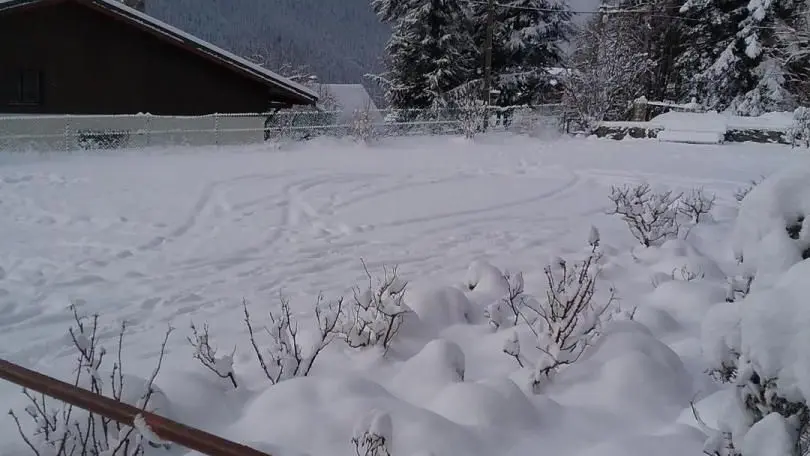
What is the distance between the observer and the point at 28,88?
1600 cm

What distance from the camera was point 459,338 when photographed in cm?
457

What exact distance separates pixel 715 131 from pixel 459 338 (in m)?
16.5

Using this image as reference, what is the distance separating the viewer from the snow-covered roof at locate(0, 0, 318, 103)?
51.2 feet

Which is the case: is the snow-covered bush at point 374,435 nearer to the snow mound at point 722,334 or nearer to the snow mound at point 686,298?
the snow mound at point 722,334

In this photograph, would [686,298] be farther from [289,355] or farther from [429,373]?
[289,355]

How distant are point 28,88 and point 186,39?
415cm

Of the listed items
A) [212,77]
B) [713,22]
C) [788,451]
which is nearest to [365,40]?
[713,22]

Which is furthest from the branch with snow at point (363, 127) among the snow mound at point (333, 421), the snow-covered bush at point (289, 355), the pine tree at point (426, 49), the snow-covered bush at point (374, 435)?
the snow-covered bush at point (374, 435)

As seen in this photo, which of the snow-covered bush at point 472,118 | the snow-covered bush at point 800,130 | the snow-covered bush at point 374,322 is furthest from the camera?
the snow-covered bush at point 472,118

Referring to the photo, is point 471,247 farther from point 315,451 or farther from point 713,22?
point 713,22

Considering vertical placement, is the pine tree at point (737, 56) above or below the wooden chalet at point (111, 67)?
above

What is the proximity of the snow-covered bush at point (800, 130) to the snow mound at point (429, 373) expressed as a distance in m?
16.1

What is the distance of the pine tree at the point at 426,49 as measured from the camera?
25.0 m

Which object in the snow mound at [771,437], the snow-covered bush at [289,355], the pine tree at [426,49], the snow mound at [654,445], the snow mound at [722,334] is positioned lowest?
the snow mound at [654,445]
